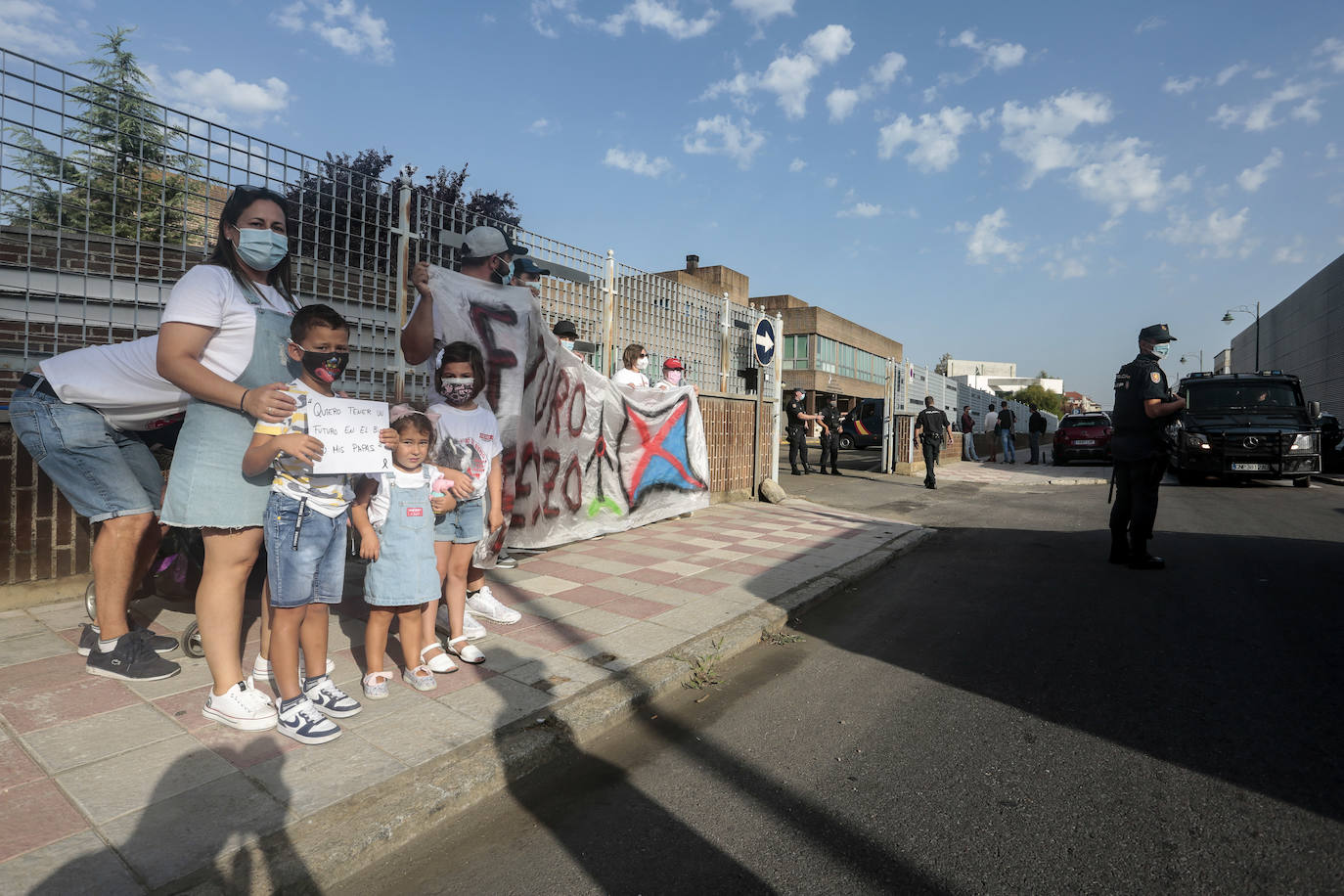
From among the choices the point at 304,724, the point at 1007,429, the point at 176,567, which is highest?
the point at 1007,429

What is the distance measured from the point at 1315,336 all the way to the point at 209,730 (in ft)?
177

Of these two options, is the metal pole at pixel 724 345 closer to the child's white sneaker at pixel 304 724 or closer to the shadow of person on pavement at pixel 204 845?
the child's white sneaker at pixel 304 724

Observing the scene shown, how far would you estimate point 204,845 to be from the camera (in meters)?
2.05

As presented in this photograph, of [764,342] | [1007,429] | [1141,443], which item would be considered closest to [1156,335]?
[1141,443]

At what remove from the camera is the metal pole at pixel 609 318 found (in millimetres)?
7521

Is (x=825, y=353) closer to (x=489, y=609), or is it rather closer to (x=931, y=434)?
(x=931, y=434)

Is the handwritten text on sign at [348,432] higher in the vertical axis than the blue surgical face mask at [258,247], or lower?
lower

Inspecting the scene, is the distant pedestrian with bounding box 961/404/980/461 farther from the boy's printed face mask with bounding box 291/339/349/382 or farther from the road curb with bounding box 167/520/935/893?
the boy's printed face mask with bounding box 291/339/349/382

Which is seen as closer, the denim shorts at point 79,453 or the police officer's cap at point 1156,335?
the denim shorts at point 79,453

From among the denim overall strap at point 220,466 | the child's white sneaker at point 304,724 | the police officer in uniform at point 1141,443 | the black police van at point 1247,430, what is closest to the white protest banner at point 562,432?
the denim overall strap at point 220,466

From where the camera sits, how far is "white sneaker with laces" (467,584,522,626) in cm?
426

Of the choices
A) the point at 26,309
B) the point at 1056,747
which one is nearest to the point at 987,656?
the point at 1056,747

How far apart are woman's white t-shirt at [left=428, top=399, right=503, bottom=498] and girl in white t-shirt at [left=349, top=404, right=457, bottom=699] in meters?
0.15

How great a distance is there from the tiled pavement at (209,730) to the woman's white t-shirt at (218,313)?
1.44m
